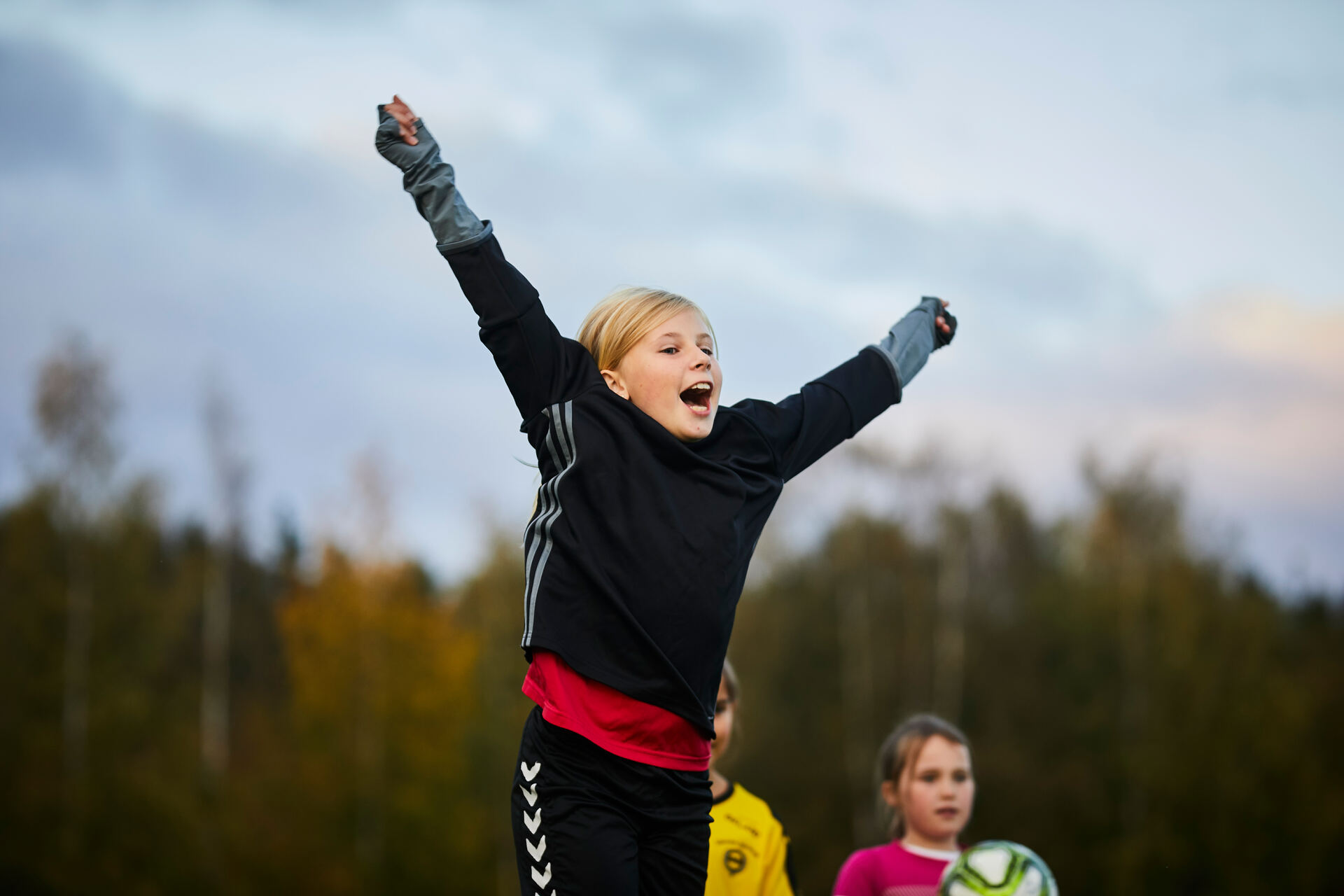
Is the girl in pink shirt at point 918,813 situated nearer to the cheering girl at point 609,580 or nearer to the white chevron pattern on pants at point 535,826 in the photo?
the cheering girl at point 609,580

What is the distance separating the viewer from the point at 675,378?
3.03 m

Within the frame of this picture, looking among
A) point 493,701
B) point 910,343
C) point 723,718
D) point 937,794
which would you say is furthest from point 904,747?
point 493,701

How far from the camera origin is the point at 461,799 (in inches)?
937

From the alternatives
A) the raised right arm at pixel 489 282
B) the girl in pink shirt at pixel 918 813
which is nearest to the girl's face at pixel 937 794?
the girl in pink shirt at pixel 918 813

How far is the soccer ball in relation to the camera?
4027 mm

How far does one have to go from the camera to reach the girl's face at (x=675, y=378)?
3014mm

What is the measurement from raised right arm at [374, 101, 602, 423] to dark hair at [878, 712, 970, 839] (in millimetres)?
2330

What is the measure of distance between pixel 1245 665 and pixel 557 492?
948 inches

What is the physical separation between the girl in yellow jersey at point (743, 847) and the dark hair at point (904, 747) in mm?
666

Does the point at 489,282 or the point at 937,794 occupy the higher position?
the point at 489,282

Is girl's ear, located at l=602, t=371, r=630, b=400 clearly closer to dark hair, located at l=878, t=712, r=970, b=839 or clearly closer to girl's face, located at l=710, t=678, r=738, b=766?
girl's face, located at l=710, t=678, r=738, b=766

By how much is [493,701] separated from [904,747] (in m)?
21.4

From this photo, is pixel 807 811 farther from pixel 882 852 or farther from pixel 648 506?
pixel 648 506

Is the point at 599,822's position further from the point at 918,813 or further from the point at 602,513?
the point at 918,813
